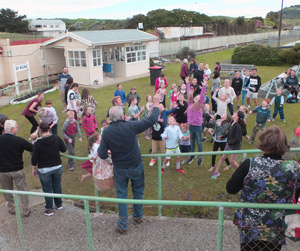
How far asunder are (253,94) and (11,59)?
46.1 feet

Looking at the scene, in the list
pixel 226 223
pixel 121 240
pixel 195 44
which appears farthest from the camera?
pixel 195 44

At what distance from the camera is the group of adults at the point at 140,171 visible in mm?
2402

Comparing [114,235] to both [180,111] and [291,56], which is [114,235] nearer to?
[180,111]

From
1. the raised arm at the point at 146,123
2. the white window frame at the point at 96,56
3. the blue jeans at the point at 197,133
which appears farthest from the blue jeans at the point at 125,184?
the white window frame at the point at 96,56

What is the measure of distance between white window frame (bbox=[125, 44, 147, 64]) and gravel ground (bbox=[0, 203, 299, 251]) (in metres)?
16.0

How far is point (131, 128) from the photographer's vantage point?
3867 millimetres

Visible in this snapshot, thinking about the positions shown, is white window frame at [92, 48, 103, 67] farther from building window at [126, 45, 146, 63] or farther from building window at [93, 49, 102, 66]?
building window at [126, 45, 146, 63]

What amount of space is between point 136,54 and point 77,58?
475 cm

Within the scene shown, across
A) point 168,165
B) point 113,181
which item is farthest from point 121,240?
point 168,165

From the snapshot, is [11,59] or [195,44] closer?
[11,59]

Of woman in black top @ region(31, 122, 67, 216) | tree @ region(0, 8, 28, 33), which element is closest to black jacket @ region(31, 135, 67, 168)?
woman in black top @ region(31, 122, 67, 216)

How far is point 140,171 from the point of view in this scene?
4.02 meters

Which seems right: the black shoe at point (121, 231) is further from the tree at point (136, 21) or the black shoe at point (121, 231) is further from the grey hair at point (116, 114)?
the tree at point (136, 21)

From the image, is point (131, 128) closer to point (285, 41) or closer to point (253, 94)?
point (253, 94)
